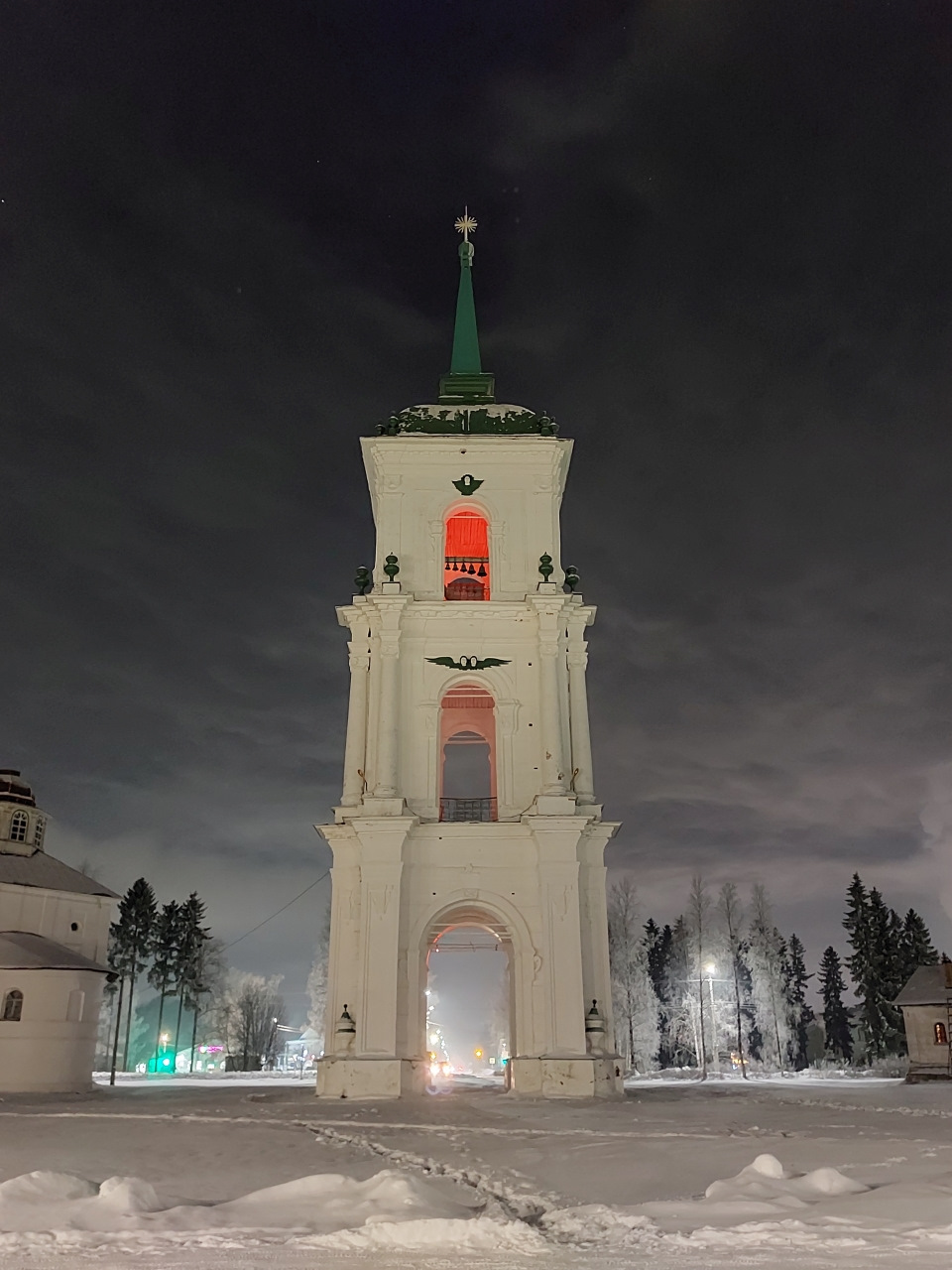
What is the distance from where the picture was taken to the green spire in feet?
113

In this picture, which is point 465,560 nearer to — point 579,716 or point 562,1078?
point 579,716

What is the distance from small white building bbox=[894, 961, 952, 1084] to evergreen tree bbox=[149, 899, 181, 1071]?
4385cm

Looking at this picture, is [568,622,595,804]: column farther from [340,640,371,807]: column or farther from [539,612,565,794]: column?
[340,640,371,807]: column

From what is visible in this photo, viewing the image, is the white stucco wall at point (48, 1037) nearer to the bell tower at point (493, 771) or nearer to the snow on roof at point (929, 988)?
the bell tower at point (493, 771)

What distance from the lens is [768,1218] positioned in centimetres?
754

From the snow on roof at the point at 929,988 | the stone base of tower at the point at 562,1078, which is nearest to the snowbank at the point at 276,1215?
the stone base of tower at the point at 562,1078

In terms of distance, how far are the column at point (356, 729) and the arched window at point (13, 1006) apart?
1390 cm

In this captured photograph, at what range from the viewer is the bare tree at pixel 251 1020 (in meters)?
75.8

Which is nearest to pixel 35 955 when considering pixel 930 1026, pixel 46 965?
pixel 46 965

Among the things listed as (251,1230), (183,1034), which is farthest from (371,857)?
(183,1034)

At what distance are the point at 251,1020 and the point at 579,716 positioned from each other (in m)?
58.4

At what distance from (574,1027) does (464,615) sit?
1216 cm

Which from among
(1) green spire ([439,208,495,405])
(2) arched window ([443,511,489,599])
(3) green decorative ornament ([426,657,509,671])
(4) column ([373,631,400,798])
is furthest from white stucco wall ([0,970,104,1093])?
(1) green spire ([439,208,495,405])

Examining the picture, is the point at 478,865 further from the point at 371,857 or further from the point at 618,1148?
the point at 618,1148
